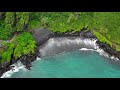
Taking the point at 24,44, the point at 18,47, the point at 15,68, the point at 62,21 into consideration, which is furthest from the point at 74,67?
the point at 62,21

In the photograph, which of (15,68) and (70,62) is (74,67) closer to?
(70,62)

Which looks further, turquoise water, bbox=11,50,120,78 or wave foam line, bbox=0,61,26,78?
turquoise water, bbox=11,50,120,78

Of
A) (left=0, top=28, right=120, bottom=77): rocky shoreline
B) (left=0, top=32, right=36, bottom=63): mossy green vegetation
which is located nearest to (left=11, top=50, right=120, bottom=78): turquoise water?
(left=0, top=28, right=120, bottom=77): rocky shoreline

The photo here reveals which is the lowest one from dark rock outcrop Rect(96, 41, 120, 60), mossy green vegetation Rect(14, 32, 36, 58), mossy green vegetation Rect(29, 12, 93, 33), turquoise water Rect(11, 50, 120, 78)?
turquoise water Rect(11, 50, 120, 78)

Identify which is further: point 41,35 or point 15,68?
point 41,35

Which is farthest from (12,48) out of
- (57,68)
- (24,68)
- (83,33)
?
(83,33)

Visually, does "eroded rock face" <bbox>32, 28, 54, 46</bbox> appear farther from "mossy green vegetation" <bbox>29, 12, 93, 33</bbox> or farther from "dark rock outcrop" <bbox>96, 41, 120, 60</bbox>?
"dark rock outcrop" <bbox>96, 41, 120, 60</bbox>
